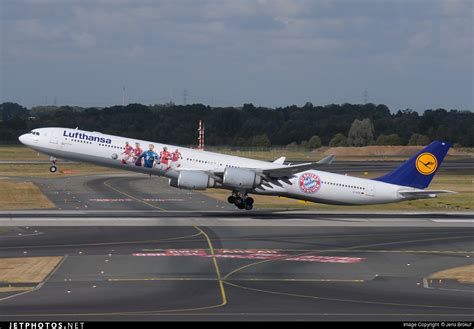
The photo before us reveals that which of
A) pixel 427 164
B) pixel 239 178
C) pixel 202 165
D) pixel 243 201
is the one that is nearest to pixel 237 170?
pixel 239 178

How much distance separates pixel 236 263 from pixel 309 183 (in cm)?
2323

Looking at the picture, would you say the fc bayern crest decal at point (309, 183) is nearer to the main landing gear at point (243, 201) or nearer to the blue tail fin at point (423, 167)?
the main landing gear at point (243, 201)

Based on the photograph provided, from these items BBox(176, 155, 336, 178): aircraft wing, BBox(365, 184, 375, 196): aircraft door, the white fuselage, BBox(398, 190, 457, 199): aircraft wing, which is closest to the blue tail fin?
the white fuselage

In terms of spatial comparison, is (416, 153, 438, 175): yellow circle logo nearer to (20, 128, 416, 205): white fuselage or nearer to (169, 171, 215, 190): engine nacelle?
(20, 128, 416, 205): white fuselage

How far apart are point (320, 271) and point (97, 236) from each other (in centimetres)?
1542

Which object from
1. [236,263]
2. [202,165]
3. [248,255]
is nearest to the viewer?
[236,263]

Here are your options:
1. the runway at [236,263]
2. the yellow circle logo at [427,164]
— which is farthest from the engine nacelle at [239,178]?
the yellow circle logo at [427,164]

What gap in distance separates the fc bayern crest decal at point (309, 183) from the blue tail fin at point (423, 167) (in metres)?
5.87

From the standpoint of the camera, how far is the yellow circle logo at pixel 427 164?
205 ft

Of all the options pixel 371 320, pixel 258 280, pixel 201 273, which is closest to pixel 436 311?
pixel 371 320

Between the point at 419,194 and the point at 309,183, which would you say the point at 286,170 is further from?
the point at 419,194

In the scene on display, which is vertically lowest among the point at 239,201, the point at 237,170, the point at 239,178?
the point at 239,201

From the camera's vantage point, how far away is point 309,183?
63094 mm

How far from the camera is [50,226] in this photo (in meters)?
53.5
